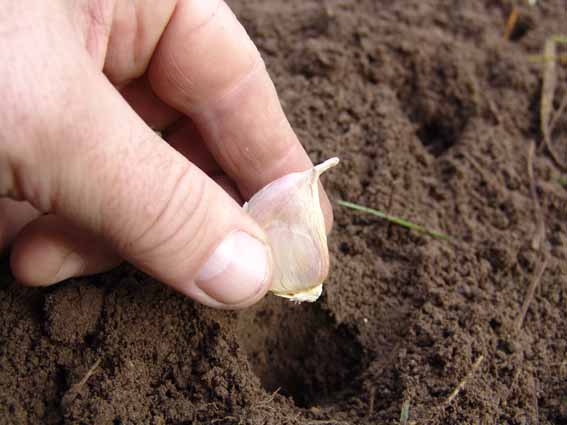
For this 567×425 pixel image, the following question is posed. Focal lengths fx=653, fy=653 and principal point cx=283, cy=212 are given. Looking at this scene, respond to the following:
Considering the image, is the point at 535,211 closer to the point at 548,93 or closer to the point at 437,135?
the point at 437,135

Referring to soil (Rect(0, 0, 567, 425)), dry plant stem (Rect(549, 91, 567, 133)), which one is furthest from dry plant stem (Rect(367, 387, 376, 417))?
dry plant stem (Rect(549, 91, 567, 133))

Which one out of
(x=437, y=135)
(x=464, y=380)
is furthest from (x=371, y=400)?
(x=437, y=135)

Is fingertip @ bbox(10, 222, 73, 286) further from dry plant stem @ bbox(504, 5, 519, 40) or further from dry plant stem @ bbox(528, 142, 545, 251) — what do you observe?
dry plant stem @ bbox(504, 5, 519, 40)

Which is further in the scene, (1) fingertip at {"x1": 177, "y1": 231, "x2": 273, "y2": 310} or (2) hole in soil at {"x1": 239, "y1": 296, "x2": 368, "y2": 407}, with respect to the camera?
(2) hole in soil at {"x1": 239, "y1": 296, "x2": 368, "y2": 407}

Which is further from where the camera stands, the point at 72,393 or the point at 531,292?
the point at 531,292

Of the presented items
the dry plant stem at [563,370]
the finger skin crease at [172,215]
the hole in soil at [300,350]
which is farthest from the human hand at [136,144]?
the dry plant stem at [563,370]

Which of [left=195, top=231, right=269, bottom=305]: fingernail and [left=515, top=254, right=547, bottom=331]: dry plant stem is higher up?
[left=195, top=231, right=269, bottom=305]: fingernail

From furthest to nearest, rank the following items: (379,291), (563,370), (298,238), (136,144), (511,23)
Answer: (511,23) < (379,291) < (563,370) < (298,238) < (136,144)
